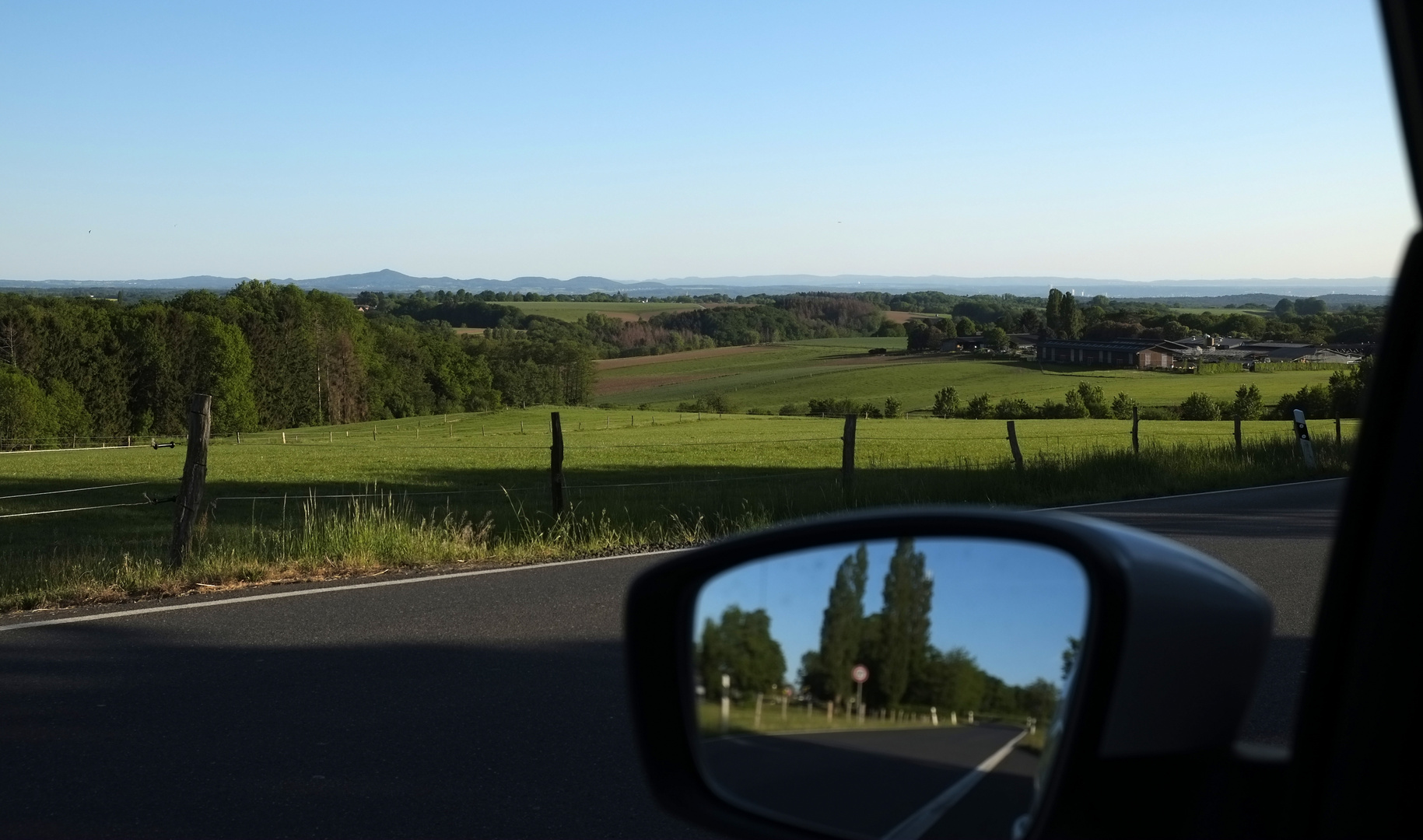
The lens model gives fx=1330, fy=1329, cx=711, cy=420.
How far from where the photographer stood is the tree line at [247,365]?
3644 inches

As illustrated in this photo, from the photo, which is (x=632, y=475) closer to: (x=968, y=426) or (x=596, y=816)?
(x=968, y=426)

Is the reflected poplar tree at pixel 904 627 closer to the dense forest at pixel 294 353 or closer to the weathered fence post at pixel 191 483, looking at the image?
the weathered fence post at pixel 191 483

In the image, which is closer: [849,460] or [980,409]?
[849,460]

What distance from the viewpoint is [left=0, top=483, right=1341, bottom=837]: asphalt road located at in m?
4.47

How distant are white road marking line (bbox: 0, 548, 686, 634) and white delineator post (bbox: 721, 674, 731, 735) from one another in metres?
7.01

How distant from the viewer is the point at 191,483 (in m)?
10.4

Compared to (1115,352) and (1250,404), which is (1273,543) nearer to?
(1115,352)

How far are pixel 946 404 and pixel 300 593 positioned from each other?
7402 centimetres

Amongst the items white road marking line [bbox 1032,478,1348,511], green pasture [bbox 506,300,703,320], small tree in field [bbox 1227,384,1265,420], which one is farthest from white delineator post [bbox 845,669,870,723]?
green pasture [bbox 506,300,703,320]

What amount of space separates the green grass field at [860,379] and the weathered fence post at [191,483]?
140ft

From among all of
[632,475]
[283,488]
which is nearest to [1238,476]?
[632,475]

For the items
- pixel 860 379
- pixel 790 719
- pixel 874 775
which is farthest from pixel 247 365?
pixel 874 775

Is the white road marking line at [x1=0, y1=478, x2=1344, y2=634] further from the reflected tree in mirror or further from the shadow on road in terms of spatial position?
the reflected tree in mirror

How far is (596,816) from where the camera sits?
4434 mm
